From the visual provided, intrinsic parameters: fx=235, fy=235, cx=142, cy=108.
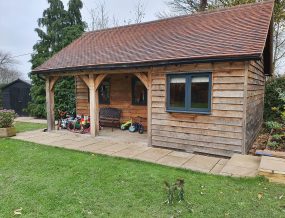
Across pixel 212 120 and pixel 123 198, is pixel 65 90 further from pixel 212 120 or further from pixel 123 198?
pixel 123 198

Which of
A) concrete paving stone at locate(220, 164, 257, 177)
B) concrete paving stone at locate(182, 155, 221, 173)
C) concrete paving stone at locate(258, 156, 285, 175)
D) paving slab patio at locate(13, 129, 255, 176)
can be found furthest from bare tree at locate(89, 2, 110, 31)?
concrete paving stone at locate(258, 156, 285, 175)

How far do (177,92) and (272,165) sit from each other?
2.86 meters

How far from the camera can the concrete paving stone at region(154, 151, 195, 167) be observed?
17.5 feet

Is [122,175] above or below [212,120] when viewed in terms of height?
below

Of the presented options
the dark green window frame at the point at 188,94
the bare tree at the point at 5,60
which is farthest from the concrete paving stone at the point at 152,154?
the bare tree at the point at 5,60

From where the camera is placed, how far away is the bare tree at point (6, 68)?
36469 mm

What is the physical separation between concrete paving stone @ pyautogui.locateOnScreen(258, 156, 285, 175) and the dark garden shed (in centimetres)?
1477

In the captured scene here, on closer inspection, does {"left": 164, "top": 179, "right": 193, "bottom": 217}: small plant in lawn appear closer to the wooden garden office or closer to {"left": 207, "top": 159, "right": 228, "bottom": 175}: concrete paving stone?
{"left": 207, "top": 159, "right": 228, "bottom": 175}: concrete paving stone

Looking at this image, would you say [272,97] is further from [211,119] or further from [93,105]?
[93,105]

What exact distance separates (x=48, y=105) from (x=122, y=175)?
6.12 m

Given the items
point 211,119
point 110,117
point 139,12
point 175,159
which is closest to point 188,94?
point 211,119

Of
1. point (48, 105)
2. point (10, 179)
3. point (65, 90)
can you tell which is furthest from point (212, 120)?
point (65, 90)

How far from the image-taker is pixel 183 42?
7055mm

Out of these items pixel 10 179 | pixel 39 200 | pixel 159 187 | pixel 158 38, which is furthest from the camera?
pixel 158 38
